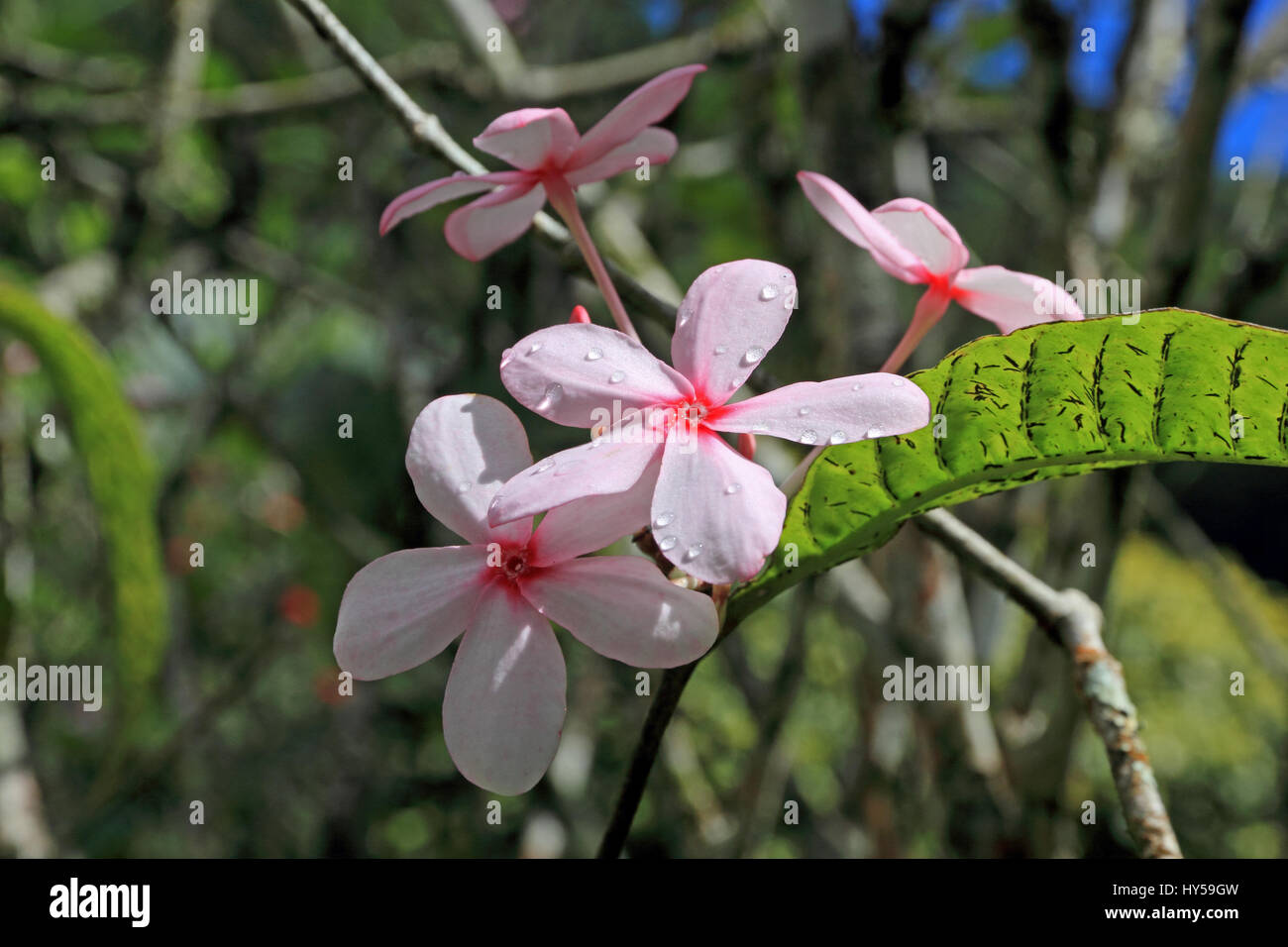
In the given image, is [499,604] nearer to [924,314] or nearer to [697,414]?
[697,414]

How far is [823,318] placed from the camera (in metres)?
1.18

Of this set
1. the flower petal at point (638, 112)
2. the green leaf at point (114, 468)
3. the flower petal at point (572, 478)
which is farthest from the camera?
the green leaf at point (114, 468)

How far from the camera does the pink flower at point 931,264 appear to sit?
48 centimetres

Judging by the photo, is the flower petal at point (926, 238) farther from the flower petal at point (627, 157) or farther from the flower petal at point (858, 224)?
the flower petal at point (627, 157)

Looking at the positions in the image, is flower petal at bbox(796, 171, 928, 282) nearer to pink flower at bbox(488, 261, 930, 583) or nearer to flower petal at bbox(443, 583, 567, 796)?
pink flower at bbox(488, 261, 930, 583)

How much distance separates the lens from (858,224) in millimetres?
483

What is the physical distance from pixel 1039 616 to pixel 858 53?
774 mm

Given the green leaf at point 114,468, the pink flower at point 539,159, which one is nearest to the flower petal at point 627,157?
the pink flower at point 539,159

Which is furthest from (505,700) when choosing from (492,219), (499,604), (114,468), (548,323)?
(548,323)

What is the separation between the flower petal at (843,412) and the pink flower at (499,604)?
0.07 m

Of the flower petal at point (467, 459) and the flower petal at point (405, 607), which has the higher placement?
the flower petal at point (467, 459)

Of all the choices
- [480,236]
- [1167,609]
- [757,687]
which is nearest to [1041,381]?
[480,236]

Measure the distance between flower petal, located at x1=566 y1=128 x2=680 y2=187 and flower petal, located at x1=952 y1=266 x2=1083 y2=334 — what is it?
0.17 metres
